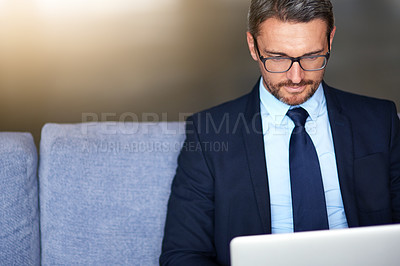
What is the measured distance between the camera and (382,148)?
5.27 ft

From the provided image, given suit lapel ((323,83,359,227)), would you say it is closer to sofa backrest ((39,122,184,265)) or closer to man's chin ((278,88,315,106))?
man's chin ((278,88,315,106))

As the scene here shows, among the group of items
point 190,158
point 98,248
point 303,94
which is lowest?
point 98,248

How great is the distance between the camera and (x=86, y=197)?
1625mm

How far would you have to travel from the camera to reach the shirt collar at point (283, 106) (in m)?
1.63

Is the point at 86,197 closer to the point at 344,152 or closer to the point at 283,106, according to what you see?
the point at 283,106

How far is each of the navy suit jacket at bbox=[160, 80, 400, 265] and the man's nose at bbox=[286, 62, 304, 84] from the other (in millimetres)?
176

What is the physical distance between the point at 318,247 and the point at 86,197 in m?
0.99

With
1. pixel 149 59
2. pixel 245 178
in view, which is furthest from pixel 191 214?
pixel 149 59

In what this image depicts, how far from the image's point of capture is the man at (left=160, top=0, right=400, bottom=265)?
152 centimetres

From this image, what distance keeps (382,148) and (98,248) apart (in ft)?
3.35

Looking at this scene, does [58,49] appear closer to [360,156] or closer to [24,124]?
[24,124]

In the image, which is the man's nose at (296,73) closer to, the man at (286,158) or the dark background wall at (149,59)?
the man at (286,158)

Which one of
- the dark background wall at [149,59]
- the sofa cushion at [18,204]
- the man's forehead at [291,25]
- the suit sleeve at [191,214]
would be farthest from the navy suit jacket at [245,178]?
the dark background wall at [149,59]

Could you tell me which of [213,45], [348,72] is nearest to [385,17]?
[348,72]
